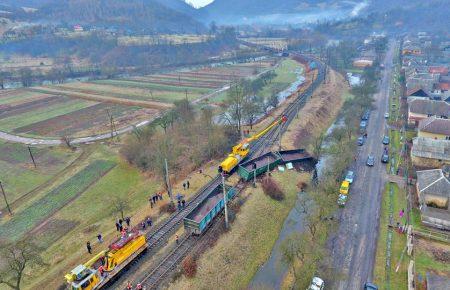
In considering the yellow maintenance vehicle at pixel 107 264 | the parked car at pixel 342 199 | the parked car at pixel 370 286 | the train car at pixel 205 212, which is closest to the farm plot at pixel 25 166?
the yellow maintenance vehicle at pixel 107 264

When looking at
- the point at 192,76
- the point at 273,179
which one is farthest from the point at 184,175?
the point at 192,76

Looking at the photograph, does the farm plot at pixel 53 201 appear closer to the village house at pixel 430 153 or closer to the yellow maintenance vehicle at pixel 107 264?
the yellow maintenance vehicle at pixel 107 264

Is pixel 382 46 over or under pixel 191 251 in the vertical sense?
over

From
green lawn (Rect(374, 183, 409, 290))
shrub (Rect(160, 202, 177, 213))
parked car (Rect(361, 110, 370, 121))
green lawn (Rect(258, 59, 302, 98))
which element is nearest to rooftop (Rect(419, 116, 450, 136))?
parked car (Rect(361, 110, 370, 121))

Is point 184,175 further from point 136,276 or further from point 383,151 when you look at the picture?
point 383,151

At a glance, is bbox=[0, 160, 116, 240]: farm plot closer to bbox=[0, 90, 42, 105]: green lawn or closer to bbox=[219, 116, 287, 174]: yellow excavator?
bbox=[219, 116, 287, 174]: yellow excavator

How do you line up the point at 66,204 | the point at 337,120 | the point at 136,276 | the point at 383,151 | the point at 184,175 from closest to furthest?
the point at 136,276, the point at 66,204, the point at 184,175, the point at 383,151, the point at 337,120
